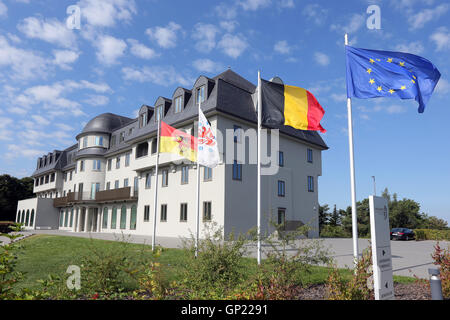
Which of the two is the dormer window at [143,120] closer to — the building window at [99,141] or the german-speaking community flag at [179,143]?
the building window at [99,141]

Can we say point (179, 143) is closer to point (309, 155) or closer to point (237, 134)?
point (237, 134)

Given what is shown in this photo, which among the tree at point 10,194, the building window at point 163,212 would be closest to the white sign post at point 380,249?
the building window at point 163,212

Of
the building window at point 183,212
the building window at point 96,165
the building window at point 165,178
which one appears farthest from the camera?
the building window at point 96,165

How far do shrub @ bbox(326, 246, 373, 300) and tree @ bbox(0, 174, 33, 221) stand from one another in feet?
231

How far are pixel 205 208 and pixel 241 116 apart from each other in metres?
7.56

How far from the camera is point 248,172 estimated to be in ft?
86.2

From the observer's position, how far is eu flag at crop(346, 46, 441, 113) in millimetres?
8805

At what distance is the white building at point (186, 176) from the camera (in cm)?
2506

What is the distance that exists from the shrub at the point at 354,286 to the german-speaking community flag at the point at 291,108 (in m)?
5.18

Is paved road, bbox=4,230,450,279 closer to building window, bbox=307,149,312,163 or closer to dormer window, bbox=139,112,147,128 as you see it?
building window, bbox=307,149,312,163

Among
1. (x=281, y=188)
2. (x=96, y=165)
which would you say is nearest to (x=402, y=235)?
(x=281, y=188)

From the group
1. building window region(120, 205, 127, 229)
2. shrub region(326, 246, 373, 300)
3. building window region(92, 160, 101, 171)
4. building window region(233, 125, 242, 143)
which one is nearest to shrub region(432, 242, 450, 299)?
shrub region(326, 246, 373, 300)
